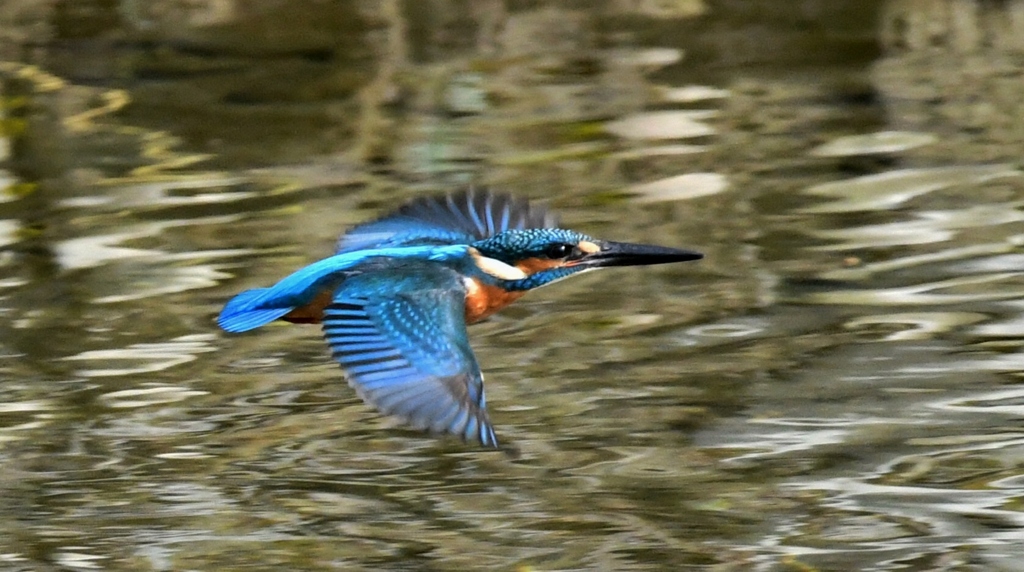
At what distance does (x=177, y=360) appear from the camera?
479cm

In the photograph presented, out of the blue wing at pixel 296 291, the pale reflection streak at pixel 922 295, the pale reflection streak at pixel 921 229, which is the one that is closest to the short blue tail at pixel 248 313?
the blue wing at pixel 296 291

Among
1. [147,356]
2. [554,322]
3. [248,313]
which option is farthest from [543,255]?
[147,356]

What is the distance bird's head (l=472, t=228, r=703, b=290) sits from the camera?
400 cm

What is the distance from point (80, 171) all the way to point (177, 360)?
7.71 ft

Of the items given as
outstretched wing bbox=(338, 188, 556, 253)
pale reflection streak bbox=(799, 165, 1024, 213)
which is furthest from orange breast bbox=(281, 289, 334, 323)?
pale reflection streak bbox=(799, 165, 1024, 213)

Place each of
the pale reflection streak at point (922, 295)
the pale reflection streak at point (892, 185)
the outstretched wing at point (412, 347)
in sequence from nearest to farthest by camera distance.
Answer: the outstretched wing at point (412, 347) < the pale reflection streak at point (922, 295) < the pale reflection streak at point (892, 185)

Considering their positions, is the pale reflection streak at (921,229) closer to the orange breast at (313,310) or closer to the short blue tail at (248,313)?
the orange breast at (313,310)

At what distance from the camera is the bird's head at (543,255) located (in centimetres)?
400

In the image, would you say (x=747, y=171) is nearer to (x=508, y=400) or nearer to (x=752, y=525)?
(x=508, y=400)

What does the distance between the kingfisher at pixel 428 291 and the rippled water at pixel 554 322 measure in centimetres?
37

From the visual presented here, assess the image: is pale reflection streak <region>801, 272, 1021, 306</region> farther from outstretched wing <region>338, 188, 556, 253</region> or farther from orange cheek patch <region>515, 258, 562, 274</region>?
orange cheek patch <region>515, 258, 562, 274</region>

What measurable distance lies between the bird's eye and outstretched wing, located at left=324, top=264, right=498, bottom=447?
278 mm

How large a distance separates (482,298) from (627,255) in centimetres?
39

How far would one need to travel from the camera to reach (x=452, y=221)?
14.6 feet
